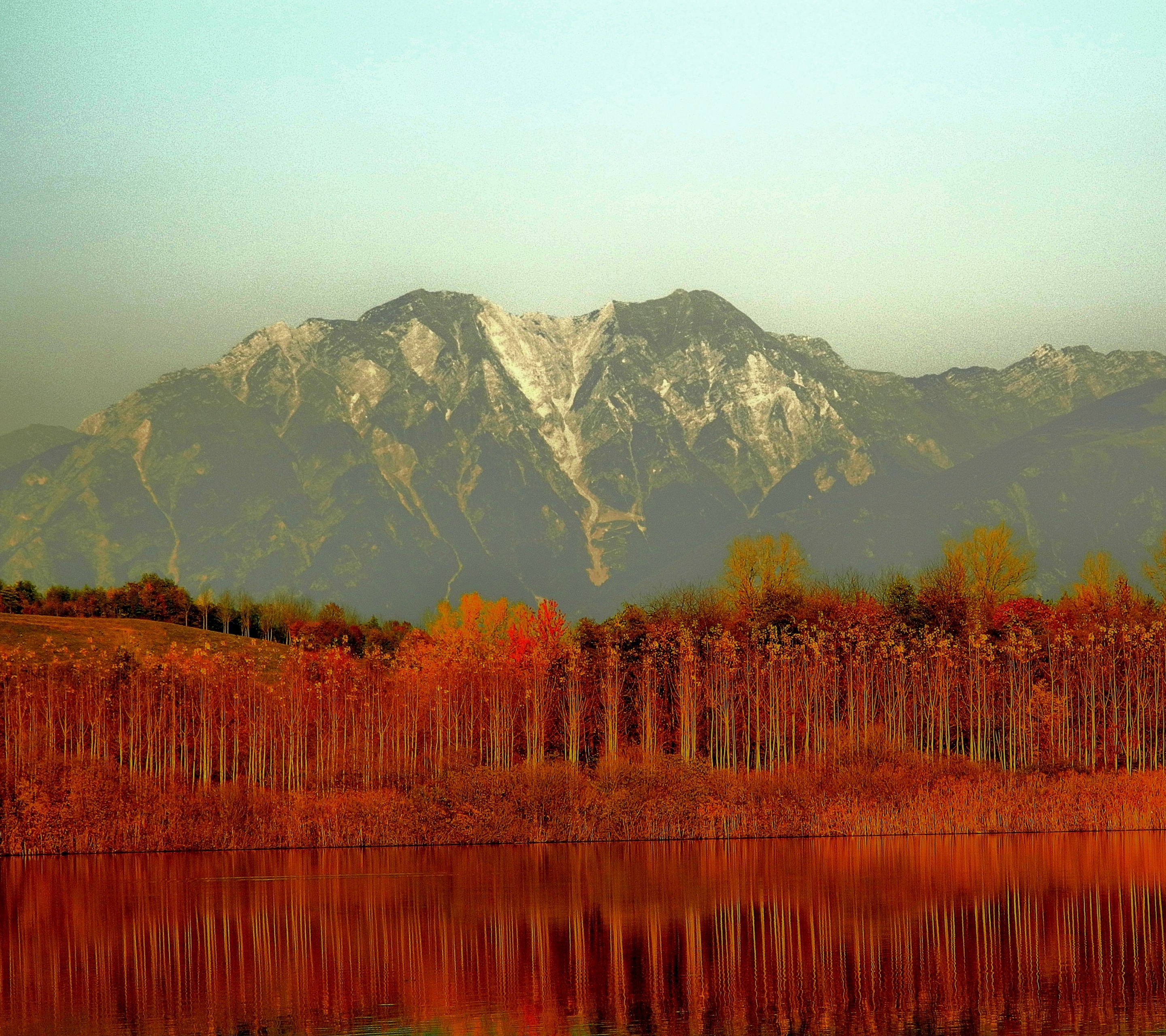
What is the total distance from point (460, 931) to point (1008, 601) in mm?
87793

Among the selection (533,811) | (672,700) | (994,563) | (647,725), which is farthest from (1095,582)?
(533,811)

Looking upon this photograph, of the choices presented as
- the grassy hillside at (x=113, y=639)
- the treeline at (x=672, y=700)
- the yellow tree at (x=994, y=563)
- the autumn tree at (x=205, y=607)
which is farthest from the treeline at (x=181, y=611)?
the yellow tree at (x=994, y=563)

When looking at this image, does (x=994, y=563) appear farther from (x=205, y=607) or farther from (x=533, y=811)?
(x=533, y=811)

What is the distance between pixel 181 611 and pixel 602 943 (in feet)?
343

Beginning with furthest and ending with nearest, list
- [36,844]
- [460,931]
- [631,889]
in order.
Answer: [36,844]
[631,889]
[460,931]

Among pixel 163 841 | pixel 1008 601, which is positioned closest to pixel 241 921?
pixel 163 841

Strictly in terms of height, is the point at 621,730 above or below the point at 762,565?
below

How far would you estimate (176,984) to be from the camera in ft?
106

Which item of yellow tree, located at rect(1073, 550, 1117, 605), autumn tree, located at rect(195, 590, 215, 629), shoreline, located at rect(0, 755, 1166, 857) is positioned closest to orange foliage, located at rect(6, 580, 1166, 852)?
shoreline, located at rect(0, 755, 1166, 857)

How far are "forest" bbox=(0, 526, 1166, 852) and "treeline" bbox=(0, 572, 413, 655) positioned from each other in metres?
27.0

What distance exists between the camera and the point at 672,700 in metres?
83.7

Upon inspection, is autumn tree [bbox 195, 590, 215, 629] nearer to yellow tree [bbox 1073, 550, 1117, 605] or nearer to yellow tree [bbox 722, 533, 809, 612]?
yellow tree [bbox 722, 533, 809, 612]

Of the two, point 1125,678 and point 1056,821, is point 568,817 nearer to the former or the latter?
point 1056,821

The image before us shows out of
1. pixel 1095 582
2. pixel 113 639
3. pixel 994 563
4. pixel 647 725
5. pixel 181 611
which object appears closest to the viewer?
pixel 647 725
